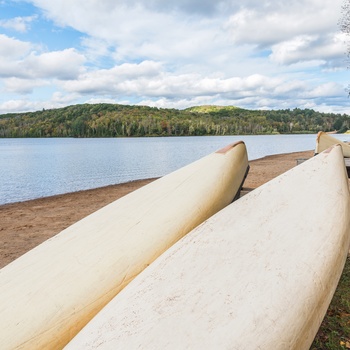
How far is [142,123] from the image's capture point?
411 ft

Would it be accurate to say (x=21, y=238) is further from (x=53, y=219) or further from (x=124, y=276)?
(x=124, y=276)

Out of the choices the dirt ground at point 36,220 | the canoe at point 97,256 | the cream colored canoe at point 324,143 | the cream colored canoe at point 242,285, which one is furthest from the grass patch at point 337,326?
the dirt ground at point 36,220

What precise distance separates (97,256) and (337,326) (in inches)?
72.2

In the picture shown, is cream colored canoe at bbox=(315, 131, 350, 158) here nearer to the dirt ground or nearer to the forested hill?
the dirt ground

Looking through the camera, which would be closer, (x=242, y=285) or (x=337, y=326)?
(x=242, y=285)

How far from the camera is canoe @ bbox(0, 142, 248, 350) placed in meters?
1.69

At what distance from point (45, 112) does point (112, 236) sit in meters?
151

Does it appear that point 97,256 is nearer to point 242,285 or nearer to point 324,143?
point 242,285

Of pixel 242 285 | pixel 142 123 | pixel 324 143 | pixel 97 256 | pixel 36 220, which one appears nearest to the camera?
pixel 242 285

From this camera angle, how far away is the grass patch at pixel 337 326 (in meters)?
2.32

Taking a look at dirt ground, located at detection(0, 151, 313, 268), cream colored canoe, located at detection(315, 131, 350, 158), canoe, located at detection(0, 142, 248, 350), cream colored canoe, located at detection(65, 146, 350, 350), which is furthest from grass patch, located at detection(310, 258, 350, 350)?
dirt ground, located at detection(0, 151, 313, 268)

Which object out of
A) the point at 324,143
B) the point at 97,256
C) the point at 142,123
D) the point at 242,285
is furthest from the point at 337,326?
the point at 142,123

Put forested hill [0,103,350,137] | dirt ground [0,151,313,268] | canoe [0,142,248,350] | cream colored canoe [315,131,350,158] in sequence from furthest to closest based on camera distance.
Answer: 1. forested hill [0,103,350,137]
2. cream colored canoe [315,131,350,158]
3. dirt ground [0,151,313,268]
4. canoe [0,142,248,350]

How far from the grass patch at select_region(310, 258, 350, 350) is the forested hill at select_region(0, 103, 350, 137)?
Answer: 12275 centimetres
